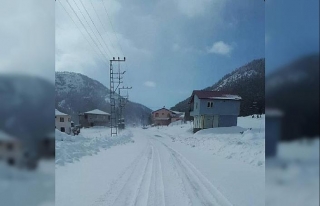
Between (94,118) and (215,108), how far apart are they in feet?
3.32

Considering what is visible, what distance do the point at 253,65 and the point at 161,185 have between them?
1110mm

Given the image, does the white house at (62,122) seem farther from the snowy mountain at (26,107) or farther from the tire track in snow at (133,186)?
the tire track in snow at (133,186)

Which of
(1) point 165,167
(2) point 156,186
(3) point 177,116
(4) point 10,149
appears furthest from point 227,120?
(4) point 10,149

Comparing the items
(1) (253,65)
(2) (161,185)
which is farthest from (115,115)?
(1) (253,65)

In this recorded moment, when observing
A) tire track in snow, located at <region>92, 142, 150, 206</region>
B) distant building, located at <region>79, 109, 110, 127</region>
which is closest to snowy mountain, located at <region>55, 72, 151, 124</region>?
distant building, located at <region>79, 109, 110, 127</region>

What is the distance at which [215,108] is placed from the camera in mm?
2100

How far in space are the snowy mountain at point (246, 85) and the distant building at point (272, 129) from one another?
40 cm

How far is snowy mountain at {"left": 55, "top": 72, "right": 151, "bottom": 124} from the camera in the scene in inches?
86.1

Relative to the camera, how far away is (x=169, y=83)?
2.17m

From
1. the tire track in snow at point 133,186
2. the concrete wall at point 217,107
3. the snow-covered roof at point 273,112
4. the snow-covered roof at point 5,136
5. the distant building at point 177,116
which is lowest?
the tire track in snow at point 133,186

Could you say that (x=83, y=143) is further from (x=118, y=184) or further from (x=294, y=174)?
(x=294, y=174)

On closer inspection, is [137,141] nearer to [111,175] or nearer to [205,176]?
[111,175]

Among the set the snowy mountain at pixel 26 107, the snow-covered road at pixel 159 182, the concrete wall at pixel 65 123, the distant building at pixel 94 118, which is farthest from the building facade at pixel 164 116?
the snowy mountain at pixel 26 107

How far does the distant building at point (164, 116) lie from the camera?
2.23 meters
